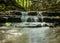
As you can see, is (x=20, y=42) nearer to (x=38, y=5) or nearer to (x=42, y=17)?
(x=42, y=17)

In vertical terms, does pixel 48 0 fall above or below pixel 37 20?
above

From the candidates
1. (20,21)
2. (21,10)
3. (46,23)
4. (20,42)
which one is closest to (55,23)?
(46,23)

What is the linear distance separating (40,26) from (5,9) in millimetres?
2837

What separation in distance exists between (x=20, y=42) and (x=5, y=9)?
5255 millimetres

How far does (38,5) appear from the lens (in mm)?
11008

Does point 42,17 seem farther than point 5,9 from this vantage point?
No

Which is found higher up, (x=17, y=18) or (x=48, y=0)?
(x=48, y=0)

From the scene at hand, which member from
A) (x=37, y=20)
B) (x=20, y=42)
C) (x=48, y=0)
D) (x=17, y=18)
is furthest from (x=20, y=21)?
(x=20, y=42)

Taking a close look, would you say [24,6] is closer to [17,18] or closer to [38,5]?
[38,5]

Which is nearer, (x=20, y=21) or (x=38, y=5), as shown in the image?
(x=20, y=21)

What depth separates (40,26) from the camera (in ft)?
28.8

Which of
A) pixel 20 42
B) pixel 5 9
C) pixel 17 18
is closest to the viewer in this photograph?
pixel 20 42

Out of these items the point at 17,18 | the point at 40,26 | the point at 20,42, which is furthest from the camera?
the point at 17,18

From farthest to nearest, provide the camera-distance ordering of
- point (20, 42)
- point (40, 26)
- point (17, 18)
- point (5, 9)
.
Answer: point (5, 9) < point (17, 18) < point (40, 26) < point (20, 42)
